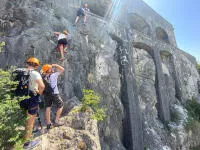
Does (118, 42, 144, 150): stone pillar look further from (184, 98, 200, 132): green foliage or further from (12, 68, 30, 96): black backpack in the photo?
(12, 68, 30, 96): black backpack

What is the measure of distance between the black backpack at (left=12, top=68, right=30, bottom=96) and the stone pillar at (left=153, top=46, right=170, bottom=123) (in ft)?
33.7

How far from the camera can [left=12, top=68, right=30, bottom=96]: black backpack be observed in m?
4.10

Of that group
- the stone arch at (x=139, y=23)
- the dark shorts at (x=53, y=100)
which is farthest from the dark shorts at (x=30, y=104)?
the stone arch at (x=139, y=23)

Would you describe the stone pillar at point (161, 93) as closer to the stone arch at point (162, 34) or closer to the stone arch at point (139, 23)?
the stone arch at point (139, 23)

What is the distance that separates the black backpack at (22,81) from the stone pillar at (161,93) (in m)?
10.3

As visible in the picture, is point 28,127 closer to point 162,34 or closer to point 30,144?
point 30,144

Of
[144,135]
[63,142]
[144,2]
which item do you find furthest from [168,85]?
[63,142]

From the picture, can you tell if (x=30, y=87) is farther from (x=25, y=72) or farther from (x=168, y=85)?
(x=168, y=85)

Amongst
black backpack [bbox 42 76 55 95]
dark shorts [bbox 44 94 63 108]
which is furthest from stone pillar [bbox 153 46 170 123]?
black backpack [bbox 42 76 55 95]

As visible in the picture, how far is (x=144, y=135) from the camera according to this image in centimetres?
1037

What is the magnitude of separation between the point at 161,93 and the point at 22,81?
35.7 ft

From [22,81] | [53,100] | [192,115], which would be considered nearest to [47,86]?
[53,100]

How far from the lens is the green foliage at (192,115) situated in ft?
42.2

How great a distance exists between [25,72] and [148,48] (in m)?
11.6
